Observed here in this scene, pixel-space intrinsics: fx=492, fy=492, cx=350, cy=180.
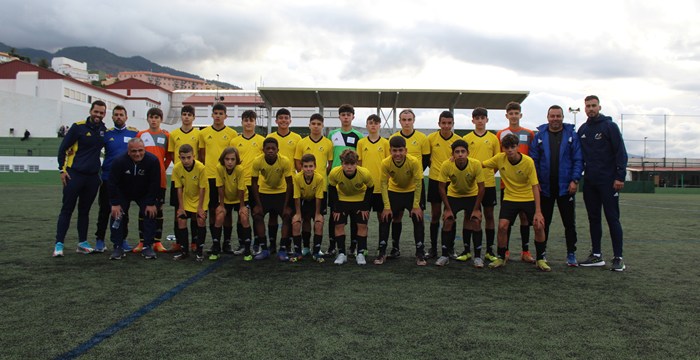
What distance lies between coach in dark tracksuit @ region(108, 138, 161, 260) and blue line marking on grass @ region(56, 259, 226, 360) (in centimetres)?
118

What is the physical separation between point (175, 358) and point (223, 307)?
985 millimetres

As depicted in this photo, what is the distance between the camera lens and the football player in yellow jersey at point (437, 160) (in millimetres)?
5641

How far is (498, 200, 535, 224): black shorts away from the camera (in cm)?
520

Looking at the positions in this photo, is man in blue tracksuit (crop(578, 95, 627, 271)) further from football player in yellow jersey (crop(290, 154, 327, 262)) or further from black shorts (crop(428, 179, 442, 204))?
football player in yellow jersey (crop(290, 154, 327, 262))

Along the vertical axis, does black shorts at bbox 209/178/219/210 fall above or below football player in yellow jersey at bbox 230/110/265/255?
below

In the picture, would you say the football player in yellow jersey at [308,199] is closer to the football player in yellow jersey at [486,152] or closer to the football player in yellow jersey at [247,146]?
the football player in yellow jersey at [247,146]

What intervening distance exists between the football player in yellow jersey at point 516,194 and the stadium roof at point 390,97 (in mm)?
20250

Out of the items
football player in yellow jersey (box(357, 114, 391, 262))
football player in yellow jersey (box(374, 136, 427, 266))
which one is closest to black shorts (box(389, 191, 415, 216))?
football player in yellow jersey (box(374, 136, 427, 266))

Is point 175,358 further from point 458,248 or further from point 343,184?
point 458,248

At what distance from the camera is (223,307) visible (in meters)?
3.63

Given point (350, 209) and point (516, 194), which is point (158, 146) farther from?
point (516, 194)

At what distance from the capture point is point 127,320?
3293 millimetres

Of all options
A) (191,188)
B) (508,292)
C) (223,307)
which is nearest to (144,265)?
(191,188)

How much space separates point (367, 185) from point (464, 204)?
110 centimetres
